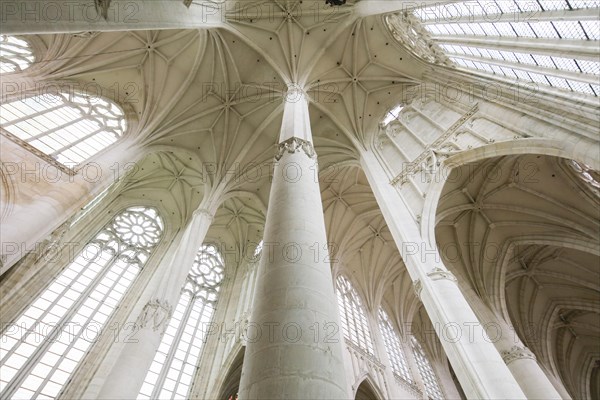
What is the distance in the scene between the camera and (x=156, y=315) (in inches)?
332

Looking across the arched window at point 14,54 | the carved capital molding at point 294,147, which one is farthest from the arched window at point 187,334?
the arched window at point 14,54

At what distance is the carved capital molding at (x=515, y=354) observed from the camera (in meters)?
11.1

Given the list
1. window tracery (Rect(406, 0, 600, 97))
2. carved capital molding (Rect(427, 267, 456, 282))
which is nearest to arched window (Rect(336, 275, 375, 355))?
carved capital molding (Rect(427, 267, 456, 282))

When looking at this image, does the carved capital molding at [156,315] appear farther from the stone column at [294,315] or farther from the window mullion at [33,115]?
the window mullion at [33,115]

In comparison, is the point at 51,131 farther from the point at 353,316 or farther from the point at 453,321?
the point at 353,316

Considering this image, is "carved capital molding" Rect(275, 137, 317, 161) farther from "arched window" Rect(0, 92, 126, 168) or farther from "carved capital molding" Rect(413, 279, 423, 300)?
"arched window" Rect(0, 92, 126, 168)

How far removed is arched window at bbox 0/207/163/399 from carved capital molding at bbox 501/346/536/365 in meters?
13.6

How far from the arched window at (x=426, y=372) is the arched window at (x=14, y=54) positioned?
20.7 meters

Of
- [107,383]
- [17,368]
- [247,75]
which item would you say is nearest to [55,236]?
[17,368]

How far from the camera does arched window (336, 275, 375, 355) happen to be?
13.8 metres

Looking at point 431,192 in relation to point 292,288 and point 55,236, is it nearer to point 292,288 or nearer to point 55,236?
point 292,288

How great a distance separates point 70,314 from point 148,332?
13.7 feet

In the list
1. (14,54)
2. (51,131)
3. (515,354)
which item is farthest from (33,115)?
(515,354)

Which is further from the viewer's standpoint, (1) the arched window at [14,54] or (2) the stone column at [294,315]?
(1) the arched window at [14,54]
